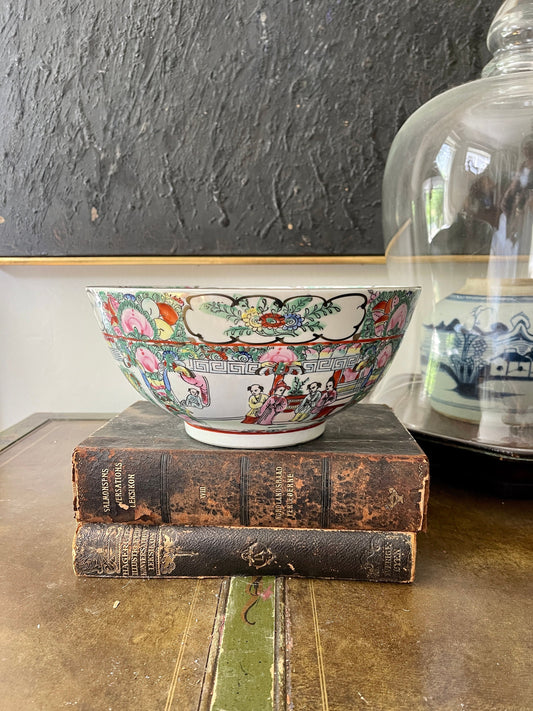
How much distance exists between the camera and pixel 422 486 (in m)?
0.37

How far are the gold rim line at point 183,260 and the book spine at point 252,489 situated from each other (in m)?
0.42

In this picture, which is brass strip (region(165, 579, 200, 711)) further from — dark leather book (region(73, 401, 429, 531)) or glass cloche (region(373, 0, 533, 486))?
glass cloche (region(373, 0, 533, 486))

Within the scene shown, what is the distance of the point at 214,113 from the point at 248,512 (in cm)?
58

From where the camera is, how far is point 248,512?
14.9 inches

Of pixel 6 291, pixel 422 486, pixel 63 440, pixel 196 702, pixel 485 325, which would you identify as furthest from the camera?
pixel 6 291

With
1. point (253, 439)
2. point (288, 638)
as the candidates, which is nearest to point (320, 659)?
point (288, 638)

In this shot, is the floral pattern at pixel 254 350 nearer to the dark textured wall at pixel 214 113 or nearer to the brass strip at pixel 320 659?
the brass strip at pixel 320 659

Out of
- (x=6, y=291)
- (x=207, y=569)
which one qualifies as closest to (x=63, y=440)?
(x=6, y=291)

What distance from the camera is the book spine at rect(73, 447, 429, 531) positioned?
37 cm

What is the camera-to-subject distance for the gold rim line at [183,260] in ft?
2.45

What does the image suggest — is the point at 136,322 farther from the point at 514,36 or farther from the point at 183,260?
the point at 514,36

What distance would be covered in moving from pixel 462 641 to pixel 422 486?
→ 0.10 metres

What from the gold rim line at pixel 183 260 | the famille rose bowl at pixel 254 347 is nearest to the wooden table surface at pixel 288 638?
the famille rose bowl at pixel 254 347

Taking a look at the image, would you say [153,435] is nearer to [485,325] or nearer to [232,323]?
[232,323]
